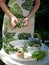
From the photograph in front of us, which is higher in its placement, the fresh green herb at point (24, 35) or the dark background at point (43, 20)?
the fresh green herb at point (24, 35)

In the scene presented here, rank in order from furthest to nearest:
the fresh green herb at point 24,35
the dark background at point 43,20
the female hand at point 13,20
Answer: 1. the dark background at point 43,20
2. the fresh green herb at point 24,35
3. the female hand at point 13,20

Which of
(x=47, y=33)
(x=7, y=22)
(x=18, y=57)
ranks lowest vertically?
(x=47, y=33)

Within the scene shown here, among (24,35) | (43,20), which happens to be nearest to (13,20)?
(24,35)

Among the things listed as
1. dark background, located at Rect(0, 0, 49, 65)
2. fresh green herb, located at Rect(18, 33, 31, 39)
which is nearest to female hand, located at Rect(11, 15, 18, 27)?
fresh green herb, located at Rect(18, 33, 31, 39)

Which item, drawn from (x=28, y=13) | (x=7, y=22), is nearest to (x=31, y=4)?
(x=28, y=13)

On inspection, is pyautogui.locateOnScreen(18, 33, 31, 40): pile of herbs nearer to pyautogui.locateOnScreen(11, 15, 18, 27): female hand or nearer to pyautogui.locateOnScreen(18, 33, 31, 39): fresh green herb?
pyautogui.locateOnScreen(18, 33, 31, 39): fresh green herb

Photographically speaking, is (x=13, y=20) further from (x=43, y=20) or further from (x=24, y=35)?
(x=43, y=20)

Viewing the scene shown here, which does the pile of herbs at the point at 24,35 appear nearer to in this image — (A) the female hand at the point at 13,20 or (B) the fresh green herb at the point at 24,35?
(B) the fresh green herb at the point at 24,35

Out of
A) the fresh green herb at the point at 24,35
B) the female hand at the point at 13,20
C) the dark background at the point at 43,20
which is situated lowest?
the dark background at the point at 43,20

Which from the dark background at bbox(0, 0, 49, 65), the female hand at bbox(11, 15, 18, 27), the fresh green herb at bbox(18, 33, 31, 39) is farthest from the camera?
the dark background at bbox(0, 0, 49, 65)

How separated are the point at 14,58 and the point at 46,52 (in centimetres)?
36

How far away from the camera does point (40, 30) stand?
5895 mm

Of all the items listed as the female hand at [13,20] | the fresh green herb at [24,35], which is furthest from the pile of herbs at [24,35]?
the female hand at [13,20]

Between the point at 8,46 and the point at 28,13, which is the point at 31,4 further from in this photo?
the point at 8,46
